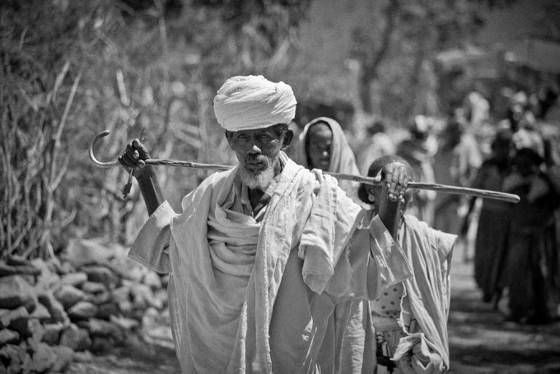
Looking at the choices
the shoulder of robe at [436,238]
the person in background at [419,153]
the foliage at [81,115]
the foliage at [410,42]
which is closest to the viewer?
the shoulder of robe at [436,238]

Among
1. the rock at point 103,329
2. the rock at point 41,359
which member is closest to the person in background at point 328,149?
the rock at point 103,329

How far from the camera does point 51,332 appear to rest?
6410mm

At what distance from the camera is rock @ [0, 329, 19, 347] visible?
5.82m

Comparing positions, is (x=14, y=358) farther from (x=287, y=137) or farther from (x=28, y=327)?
(x=287, y=137)

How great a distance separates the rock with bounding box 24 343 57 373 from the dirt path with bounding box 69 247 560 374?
265 millimetres

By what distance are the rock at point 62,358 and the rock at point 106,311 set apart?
88 centimetres

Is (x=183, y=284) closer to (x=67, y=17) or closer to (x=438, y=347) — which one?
(x=438, y=347)

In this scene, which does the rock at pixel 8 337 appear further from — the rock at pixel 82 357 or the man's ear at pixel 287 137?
the man's ear at pixel 287 137

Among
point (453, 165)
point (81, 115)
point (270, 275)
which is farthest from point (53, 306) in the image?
point (453, 165)

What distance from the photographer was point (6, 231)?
6855 millimetres

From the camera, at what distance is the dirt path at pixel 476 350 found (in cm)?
662

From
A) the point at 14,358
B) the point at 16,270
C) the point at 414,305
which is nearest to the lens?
the point at 414,305

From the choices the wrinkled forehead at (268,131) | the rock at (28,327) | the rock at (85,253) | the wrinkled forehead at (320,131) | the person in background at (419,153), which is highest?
the person in background at (419,153)

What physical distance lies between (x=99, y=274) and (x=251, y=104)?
4.29 meters
